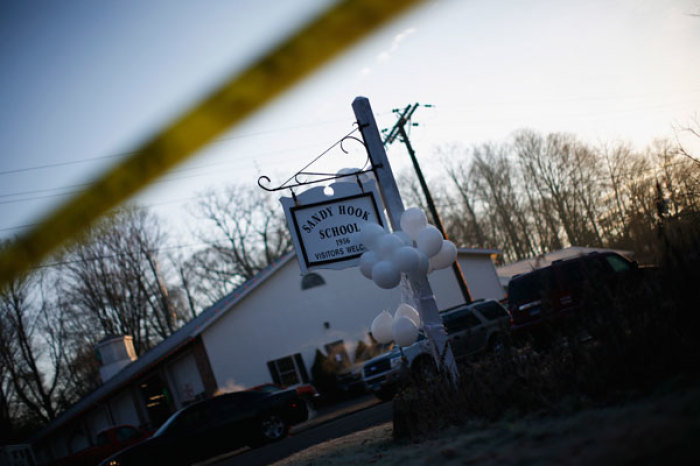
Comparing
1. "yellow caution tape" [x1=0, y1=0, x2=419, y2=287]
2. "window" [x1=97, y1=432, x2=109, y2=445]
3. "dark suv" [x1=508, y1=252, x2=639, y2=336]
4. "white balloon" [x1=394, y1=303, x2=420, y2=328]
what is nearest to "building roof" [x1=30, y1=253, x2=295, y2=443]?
"window" [x1=97, y1=432, x2=109, y2=445]

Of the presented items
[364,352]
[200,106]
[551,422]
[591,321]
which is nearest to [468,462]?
[551,422]

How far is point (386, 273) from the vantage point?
259 inches

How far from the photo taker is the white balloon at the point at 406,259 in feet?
21.6

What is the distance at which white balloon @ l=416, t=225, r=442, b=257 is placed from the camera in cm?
706

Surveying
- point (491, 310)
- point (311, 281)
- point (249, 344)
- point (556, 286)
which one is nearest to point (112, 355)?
point (249, 344)

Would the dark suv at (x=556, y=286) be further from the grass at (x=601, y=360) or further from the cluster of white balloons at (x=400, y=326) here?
the grass at (x=601, y=360)

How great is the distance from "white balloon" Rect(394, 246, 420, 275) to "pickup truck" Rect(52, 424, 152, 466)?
49.6 ft

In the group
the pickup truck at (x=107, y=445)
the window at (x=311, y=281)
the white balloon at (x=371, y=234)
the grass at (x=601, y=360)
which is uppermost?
the window at (x=311, y=281)

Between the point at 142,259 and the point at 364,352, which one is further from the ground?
the point at 142,259

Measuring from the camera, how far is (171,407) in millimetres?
23984

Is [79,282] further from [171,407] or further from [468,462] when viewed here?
[468,462]

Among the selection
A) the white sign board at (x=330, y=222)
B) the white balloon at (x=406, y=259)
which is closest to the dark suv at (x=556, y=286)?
the white balloon at (x=406, y=259)

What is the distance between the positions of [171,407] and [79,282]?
1741cm

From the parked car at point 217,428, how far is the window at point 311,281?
11.2 m
